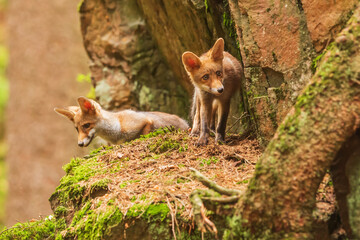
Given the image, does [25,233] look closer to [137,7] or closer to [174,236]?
[174,236]

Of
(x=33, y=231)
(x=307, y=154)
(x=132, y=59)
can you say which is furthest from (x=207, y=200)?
(x=132, y=59)

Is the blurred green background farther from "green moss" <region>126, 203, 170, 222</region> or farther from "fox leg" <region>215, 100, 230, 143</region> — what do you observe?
"green moss" <region>126, 203, 170, 222</region>

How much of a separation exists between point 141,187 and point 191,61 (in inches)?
94.8

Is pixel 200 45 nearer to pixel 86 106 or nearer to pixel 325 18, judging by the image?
pixel 86 106

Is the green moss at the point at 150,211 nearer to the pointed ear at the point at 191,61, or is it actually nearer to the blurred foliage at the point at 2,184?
the pointed ear at the point at 191,61

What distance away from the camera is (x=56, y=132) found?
13938mm

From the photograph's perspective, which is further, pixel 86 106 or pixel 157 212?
pixel 86 106

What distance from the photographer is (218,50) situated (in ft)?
19.2

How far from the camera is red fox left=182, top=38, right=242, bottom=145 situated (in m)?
5.88

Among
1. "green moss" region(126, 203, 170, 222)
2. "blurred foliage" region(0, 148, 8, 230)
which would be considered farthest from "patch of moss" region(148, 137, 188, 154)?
"blurred foliage" region(0, 148, 8, 230)

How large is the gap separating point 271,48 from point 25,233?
3849 millimetres

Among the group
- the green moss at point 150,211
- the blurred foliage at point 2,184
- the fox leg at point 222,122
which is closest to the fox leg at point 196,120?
the fox leg at point 222,122

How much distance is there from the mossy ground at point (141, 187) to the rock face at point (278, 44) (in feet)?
2.47

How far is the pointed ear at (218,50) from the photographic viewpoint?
574 cm
